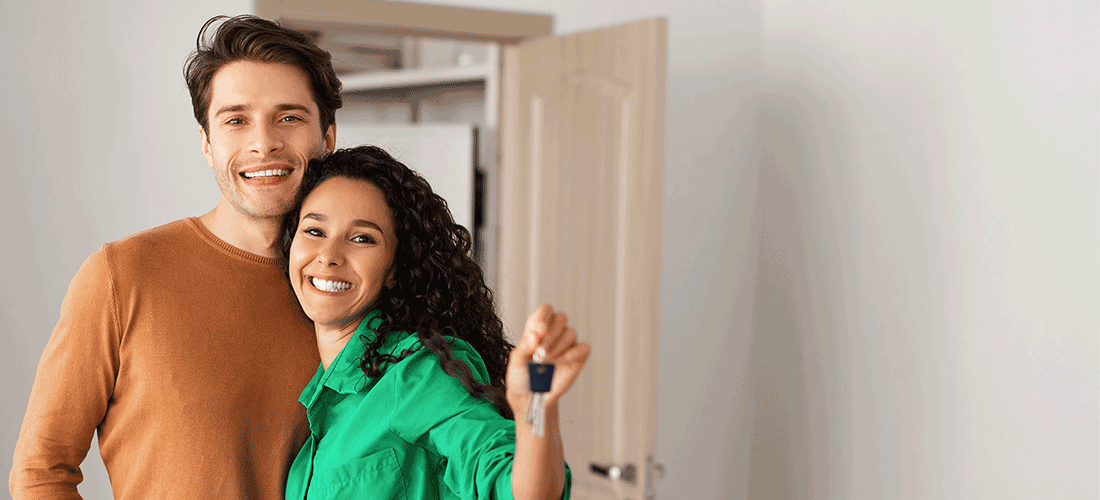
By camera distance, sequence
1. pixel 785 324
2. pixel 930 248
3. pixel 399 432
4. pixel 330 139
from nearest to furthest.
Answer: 1. pixel 399 432
2. pixel 330 139
3. pixel 930 248
4. pixel 785 324

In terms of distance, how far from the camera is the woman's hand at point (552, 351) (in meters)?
0.81

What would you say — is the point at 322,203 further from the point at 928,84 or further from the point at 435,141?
the point at 435,141

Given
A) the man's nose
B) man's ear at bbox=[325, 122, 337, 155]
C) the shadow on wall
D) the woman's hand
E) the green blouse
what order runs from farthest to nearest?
the shadow on wall < man's ear at bbox=[325, 122, 337, 155] < the man's nose < the green blouse < the woman's hand

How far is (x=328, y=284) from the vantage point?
1151 mm

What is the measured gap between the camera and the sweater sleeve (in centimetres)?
112

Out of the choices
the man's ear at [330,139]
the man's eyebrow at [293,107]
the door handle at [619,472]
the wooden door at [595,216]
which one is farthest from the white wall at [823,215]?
the man's eyebrow at [293,107]

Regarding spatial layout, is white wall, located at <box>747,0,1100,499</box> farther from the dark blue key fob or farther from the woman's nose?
the woman's nose

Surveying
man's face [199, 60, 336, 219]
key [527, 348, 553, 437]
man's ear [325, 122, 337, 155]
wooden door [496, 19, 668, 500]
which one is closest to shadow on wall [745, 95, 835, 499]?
wooden door [496, 19, 668, 500]

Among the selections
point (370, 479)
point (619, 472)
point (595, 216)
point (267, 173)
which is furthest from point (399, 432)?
point (595, 216)

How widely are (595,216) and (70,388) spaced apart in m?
1.62

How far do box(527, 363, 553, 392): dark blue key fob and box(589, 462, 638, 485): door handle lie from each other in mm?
1503

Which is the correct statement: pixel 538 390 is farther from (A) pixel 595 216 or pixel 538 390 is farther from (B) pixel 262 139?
(A) pixel 595 216

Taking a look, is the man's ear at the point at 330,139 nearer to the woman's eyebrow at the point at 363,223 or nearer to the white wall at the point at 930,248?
the woman's eyebrow at the point at 363,223

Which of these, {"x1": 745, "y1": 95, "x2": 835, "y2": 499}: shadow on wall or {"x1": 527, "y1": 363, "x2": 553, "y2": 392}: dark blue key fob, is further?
{"x1": 745, "y1": 95, "x2": 835, "y2": 499}: shadow on wall
